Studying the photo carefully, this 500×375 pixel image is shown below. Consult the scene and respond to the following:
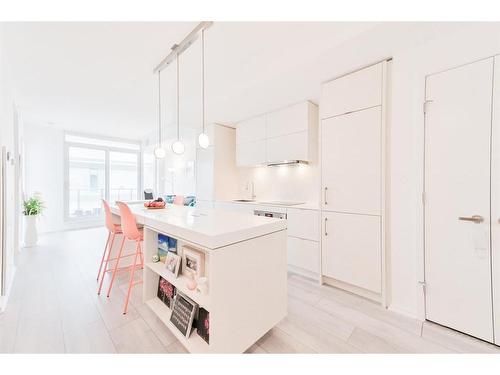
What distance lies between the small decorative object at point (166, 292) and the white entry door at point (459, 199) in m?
2.21

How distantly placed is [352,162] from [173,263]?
2.02 meters

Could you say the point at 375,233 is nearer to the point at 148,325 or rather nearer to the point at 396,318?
the point at 396,318

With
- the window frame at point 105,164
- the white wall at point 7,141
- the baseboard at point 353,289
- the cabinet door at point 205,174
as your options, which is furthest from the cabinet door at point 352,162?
the window frame at point 105,164

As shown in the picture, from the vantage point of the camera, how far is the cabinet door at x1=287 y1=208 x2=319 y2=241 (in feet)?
8.45

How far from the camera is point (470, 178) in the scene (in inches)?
62.2

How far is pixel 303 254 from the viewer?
270cm

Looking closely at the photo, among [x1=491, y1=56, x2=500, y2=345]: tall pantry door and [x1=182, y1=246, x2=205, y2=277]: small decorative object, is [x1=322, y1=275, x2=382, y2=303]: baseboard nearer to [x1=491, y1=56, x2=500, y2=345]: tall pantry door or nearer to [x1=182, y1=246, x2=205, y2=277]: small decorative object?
[x1=491, y1=56, x2=500, y2=345]: tall pantry door

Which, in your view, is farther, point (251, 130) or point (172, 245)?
A: point (251, 130)

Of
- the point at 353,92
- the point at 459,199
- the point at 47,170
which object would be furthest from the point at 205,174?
the point at 47,170

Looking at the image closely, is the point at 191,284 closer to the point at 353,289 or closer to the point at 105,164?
the point at 353,289

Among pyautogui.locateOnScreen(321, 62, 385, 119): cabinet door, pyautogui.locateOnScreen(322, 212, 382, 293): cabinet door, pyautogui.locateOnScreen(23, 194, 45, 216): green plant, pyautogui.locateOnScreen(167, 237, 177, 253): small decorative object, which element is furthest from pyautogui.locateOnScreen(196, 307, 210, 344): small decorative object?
pyautogui.locateOnScreen(23, 194, 45, 216): green plant

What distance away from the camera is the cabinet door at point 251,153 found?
3561 mm
